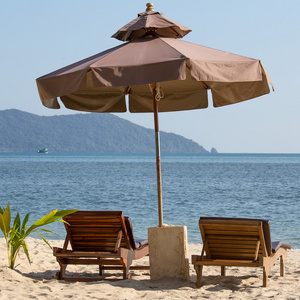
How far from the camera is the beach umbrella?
3.88 m

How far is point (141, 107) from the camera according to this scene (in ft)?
19.7

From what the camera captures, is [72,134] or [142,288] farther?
[72,134]

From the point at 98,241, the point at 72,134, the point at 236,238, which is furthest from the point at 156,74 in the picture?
the point at 72,134

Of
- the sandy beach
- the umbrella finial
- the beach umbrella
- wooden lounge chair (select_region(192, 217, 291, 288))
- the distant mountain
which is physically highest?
the distant mountain

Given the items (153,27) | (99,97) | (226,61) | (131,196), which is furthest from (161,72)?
(131,196)

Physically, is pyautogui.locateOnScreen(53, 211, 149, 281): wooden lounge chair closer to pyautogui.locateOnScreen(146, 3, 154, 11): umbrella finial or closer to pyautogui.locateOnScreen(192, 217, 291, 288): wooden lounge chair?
pyautogui.locateOnScreen(192, 217, 291, 288): wooden lounge chair

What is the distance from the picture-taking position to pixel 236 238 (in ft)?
14.4

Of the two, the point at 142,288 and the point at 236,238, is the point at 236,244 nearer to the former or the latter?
the point at 236,238

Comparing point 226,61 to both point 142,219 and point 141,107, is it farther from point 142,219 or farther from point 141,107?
point 142,219

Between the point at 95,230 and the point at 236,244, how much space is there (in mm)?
1230

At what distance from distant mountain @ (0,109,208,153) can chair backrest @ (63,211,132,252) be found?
12975 cm

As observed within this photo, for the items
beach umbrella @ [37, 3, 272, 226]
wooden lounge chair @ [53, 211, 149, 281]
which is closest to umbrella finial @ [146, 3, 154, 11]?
beach umbrella @ [37, 3, 272, 226]

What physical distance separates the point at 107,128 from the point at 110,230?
136418 millimetres

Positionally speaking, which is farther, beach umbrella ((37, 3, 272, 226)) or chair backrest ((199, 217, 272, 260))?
chair backrest ((199, 217, 272, 260))
